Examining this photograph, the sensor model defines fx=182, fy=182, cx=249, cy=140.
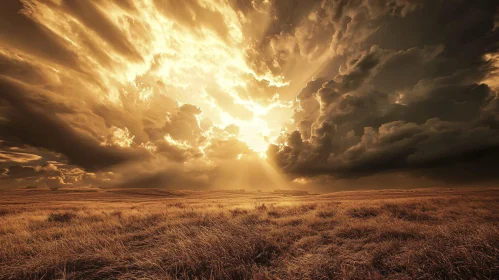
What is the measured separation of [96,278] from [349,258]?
20.6 feet

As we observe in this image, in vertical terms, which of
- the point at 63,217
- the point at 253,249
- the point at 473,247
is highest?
the point at 473,247

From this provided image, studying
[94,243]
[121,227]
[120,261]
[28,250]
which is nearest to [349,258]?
[120,261]

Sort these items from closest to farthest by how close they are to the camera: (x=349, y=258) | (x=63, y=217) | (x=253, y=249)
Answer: (x=349, y=258), (x=253, y=249), (x=63, y=217)

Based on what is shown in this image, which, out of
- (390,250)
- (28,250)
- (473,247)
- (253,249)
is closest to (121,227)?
(28,250)

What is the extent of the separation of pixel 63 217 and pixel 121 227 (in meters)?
8.07

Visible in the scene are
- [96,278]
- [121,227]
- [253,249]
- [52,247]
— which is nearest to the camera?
[96,278]

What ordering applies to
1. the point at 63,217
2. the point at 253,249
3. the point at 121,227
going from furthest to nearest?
the point at 63,217, the point at 121,227, the point at 253,249

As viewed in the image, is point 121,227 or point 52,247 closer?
point 52,247

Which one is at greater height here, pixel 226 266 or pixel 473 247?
pixel 473 247

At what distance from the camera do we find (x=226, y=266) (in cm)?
434

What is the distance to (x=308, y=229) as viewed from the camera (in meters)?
8.13

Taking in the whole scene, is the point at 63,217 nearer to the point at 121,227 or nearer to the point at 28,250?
the point at 121,227

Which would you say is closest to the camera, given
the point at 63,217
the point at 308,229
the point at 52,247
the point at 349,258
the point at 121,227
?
the point at 349,258

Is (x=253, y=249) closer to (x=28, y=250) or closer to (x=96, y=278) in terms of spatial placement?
(x=96, y=278)
